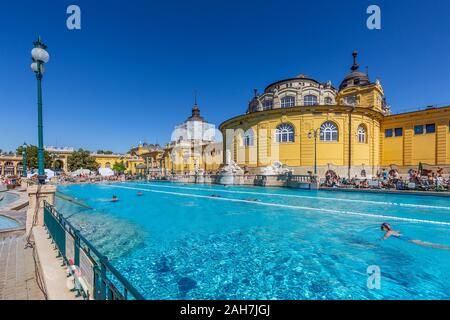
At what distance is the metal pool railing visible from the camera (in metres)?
2.16

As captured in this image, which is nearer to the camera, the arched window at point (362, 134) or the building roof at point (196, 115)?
the arched window at point (362, 134)

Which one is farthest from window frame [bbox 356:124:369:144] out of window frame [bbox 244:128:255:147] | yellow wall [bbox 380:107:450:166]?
window frame [bbox 244:128:255:147]

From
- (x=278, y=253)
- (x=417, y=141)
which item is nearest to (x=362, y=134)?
(x=417, y=141)

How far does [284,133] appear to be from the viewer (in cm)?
2970

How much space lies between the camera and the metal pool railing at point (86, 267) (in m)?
2.16

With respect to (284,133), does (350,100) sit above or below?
above

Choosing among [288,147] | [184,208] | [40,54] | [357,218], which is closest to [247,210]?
[184,208]

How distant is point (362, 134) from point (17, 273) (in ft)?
116

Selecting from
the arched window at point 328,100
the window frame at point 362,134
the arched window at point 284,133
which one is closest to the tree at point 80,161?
the arched window at point 284,133

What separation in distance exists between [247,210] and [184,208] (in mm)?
4363

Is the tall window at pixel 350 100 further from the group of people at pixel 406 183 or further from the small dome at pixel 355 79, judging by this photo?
the group of people at pixel 406 183

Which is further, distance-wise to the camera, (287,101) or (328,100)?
(328,100)
